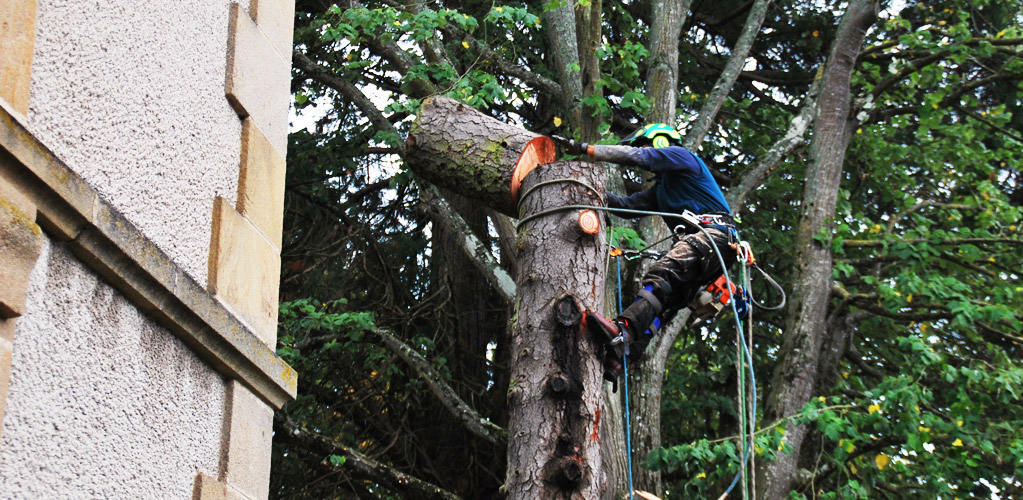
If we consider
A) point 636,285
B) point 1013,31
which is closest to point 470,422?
point 636,285

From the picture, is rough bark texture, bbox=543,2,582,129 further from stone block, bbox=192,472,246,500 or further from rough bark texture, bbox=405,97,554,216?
stone block, bbox=192,472,246,500

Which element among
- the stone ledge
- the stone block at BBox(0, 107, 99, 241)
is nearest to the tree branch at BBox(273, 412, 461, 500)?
the stone ledge

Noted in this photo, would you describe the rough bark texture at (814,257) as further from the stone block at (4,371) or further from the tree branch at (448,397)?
the stone block at (4,371)

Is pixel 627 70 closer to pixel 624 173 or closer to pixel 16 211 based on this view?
pixel 624 173

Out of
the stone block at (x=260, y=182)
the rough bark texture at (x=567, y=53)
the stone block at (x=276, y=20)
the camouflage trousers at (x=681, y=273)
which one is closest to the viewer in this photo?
the stone block at (x=260, y=182)

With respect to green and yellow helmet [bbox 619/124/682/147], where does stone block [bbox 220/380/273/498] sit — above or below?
below

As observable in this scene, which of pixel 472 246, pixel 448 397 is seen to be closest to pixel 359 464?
pixel 448 397

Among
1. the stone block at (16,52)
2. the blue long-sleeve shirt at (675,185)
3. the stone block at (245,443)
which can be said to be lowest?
the stone block at (245,443)

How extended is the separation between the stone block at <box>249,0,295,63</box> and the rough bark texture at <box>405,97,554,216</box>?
3.59 feet

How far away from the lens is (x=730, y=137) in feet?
41.4

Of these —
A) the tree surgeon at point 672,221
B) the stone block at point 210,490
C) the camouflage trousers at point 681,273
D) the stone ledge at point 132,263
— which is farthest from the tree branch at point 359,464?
the stone block at point 210,490

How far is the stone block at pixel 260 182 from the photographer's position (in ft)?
13.2

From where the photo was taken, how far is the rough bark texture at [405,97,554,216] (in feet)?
18.1

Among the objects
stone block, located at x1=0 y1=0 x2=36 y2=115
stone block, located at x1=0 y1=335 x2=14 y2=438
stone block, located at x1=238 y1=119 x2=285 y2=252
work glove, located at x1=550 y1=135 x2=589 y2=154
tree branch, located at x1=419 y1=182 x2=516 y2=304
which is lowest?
stone block, located at x1=0 y1=335 x2=14 y2=438
